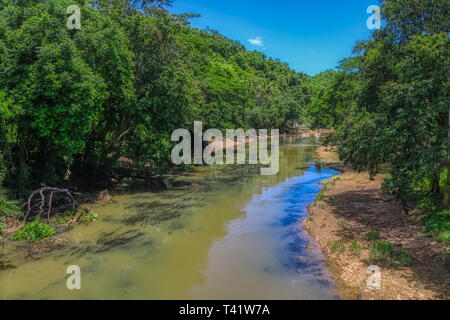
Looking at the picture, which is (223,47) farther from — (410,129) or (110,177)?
(410,129)

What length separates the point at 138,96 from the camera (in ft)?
67.3

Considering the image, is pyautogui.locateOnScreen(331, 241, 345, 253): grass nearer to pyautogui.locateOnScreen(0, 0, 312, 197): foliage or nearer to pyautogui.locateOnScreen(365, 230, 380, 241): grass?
pyautogui.locateOnScreen(365, 230, 380, 241): grass

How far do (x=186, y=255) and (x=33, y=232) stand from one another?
21.5 feet

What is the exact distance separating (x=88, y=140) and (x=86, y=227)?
7938 mm

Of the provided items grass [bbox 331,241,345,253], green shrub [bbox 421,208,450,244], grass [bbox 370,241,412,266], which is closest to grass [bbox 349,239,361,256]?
grass [bbox 331,241,345,253]

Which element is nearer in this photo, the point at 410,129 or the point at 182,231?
the point at 410,129

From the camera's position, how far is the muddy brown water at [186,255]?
9148 mm

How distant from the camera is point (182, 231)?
14.4 metres

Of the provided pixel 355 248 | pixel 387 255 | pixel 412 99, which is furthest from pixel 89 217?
pixel 412 99

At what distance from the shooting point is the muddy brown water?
9.15m

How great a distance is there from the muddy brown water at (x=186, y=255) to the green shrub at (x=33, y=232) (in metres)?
0.94

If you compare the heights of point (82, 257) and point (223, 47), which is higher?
point (223, 47)

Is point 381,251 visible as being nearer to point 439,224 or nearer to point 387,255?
point 387,255
